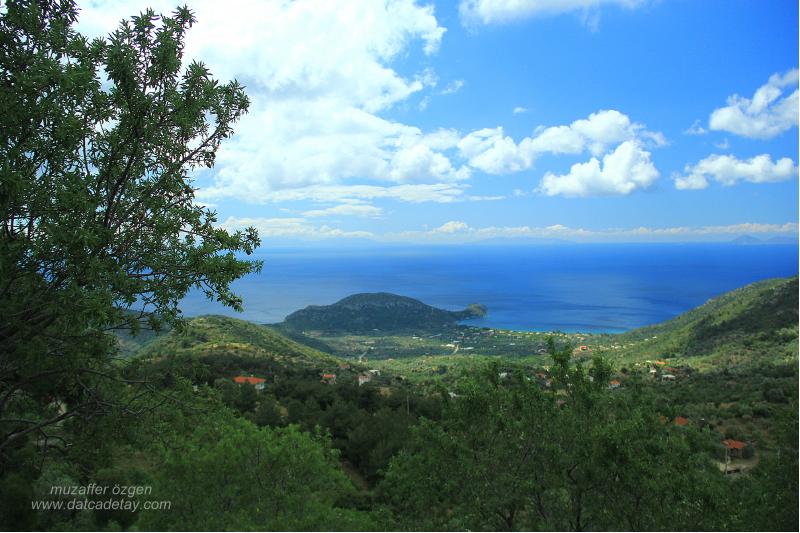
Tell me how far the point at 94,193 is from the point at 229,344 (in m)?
48.6

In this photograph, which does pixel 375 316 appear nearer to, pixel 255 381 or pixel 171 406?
pixel 255 381

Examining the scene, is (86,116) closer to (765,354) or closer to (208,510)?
(208,510)

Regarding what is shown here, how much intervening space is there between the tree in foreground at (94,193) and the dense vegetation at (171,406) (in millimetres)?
24

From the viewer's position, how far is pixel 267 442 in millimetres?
10141

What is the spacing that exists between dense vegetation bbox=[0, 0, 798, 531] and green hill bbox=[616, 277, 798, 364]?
5195 centimetres

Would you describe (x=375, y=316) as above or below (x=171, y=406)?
below

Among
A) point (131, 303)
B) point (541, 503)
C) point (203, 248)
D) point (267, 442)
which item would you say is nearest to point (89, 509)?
point (267, 442)

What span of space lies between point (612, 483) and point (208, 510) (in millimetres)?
7331

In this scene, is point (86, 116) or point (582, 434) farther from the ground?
point (86, 116)

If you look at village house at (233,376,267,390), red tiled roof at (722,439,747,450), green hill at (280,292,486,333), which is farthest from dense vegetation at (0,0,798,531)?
green hill at (280,292,486,333)

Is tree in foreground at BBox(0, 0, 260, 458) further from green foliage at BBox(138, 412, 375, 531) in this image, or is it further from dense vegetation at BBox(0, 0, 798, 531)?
green foliage at BBox(138, 412, 375, 531)

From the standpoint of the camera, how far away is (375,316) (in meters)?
140

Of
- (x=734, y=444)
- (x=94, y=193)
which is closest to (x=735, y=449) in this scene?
(x=734, y=444)

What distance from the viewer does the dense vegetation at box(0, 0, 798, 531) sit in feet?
14.9
